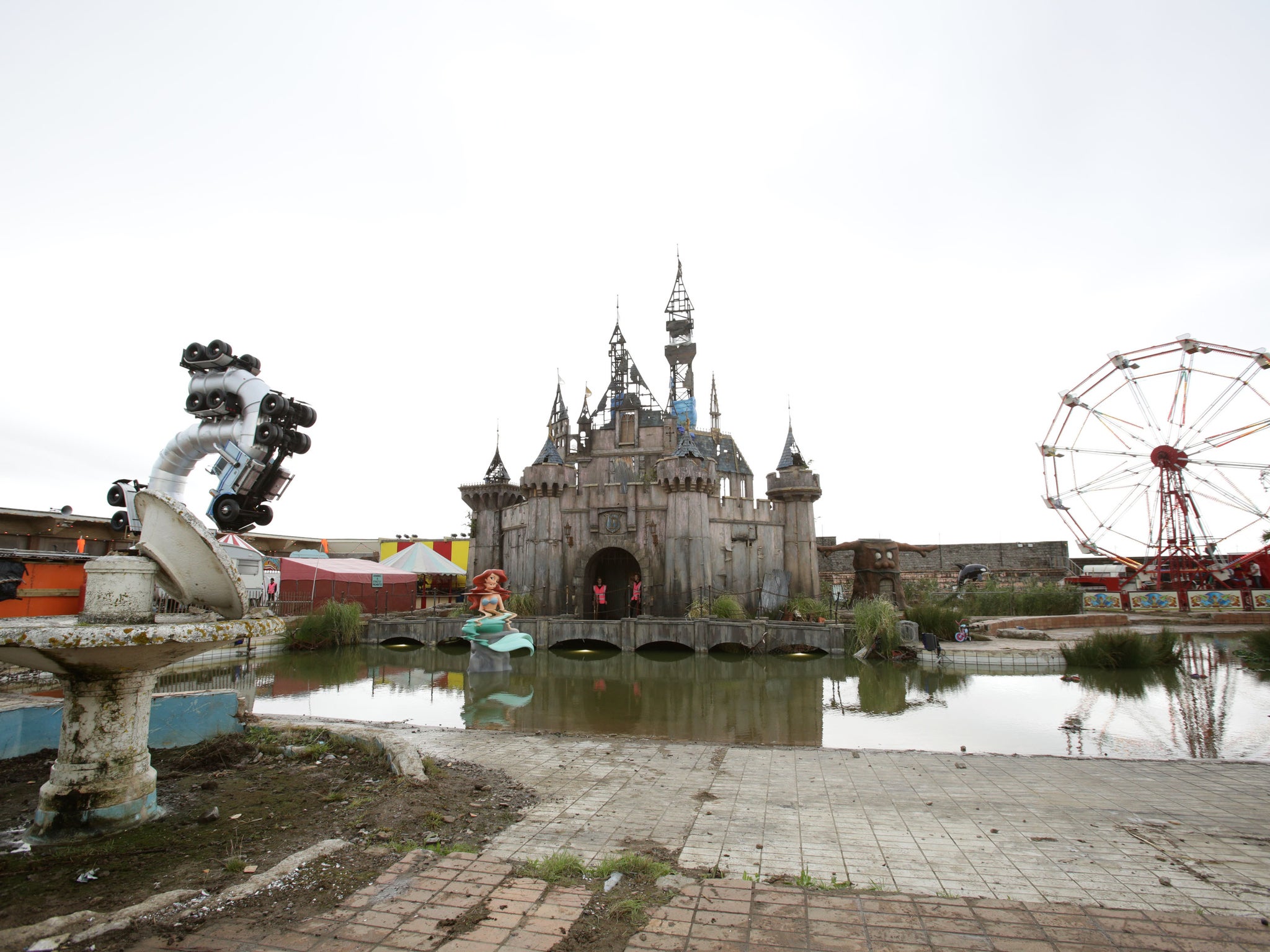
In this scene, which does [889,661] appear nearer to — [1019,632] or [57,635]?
[1019,632]

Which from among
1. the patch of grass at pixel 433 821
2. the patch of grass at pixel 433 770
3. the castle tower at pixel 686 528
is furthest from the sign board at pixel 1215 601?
the patch of grass at pixel 433 821

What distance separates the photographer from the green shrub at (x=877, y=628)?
1888 centimetres

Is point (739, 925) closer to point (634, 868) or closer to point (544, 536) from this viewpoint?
point (634, 868)

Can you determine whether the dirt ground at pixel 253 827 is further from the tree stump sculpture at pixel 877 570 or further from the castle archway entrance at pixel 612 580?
the tree stump sculpture at pixel 877 570

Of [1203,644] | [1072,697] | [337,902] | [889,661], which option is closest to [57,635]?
[337,902]

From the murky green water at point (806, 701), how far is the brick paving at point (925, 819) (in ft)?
6.91

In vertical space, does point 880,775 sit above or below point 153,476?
below

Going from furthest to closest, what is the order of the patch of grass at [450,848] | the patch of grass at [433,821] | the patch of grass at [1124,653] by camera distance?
the patch of grass at [1124,653]
the patch of grass at [433,821]
the patch of grass at [450,848]

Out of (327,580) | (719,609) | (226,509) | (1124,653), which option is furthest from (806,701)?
(327,580)

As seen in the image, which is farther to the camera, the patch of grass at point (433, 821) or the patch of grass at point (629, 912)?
the patch of grass at point (433, 821)

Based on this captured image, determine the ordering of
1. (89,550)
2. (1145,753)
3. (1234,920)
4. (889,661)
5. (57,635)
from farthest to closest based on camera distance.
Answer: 1. (89,550)
2. (889,661)
3. (1145,753)
4. (57,635)
5. (1234,920)

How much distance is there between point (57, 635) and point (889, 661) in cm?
1798

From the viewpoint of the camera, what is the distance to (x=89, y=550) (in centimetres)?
2736

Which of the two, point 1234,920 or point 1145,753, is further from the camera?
point 1145,753
